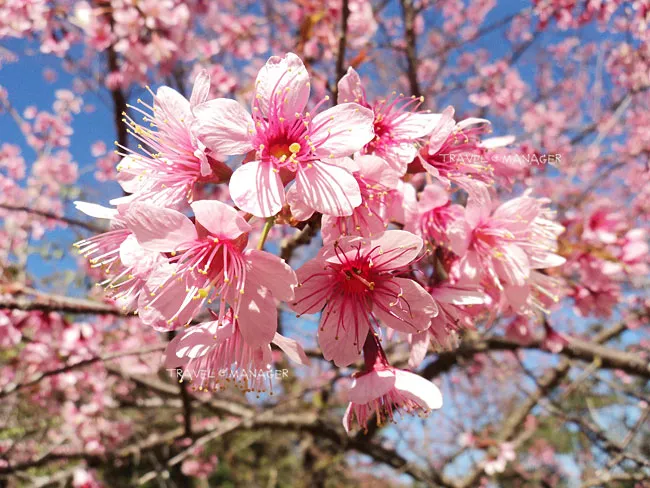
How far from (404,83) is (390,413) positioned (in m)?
5.31

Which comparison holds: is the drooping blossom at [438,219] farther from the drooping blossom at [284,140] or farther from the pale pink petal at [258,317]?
the pale pink petal at [258,317]

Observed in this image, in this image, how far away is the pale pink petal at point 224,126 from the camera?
32.5 inches

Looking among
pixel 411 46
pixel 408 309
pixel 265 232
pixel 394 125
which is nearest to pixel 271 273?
pixel 265 232

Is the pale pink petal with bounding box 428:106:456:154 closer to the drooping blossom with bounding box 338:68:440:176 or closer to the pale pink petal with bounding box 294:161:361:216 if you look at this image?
the drooping blossom with bounding box 338:68:440:176

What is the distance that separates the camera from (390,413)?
103cm

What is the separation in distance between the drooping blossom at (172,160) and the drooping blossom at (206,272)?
0.39ft

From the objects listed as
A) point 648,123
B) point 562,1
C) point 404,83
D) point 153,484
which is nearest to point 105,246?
point 562,1

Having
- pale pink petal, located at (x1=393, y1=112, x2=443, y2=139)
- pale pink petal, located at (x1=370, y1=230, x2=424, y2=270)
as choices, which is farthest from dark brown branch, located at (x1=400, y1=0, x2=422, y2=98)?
pale pink petal, located at (x1=370, y1=230, x2=424, y2=270)

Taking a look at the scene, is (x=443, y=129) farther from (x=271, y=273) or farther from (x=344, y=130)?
(x=271, y=273)

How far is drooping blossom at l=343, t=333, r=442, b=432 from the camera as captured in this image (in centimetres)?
89

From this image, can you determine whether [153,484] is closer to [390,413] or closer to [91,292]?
[91,292]

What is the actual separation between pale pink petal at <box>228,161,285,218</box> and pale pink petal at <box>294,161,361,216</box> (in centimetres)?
5

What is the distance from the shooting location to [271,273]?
0.80 metres

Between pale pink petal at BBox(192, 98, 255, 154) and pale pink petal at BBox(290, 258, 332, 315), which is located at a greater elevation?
pale pink petal at BBox(192, 98, 255, 154)
